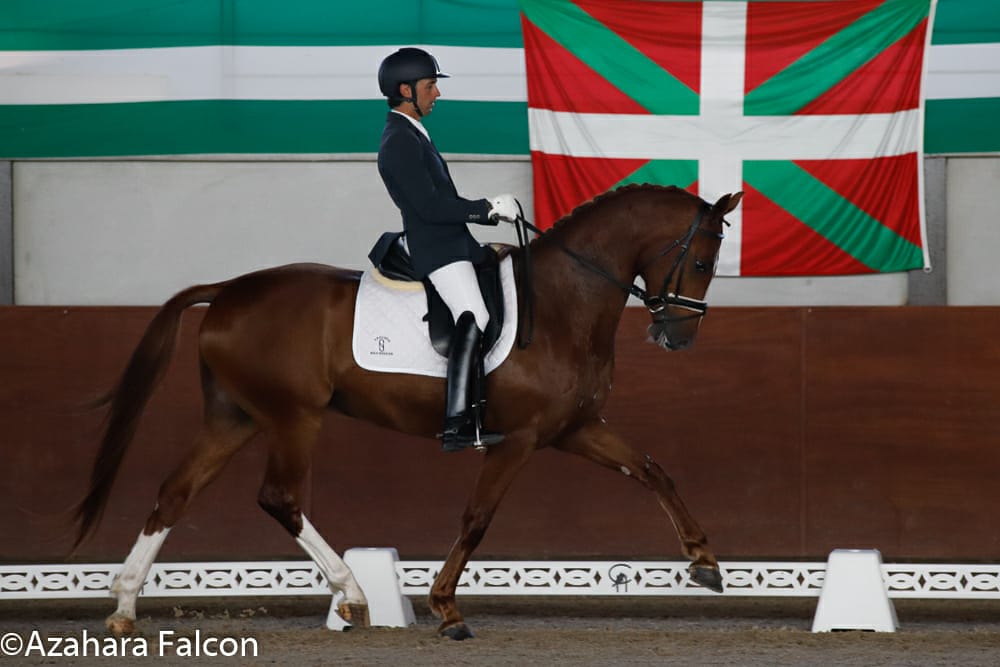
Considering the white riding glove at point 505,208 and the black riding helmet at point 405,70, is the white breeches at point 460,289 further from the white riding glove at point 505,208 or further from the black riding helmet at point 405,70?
the black riding helmet at point 405,70

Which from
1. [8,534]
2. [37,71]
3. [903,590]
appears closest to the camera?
[903,590]

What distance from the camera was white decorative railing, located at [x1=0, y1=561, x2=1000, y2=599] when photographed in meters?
5.98

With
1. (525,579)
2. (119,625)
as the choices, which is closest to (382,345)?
(525,579)

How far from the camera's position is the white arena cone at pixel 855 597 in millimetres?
5742

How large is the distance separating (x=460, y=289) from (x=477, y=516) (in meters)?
0.88

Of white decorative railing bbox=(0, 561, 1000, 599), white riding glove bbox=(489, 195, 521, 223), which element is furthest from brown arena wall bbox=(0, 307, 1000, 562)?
white riding glove bbox=(489, 195, 521, 223)

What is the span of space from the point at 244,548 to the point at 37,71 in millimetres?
2773

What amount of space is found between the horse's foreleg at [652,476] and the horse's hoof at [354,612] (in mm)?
1026

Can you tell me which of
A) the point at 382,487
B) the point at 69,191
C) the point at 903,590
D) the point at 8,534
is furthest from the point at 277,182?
the point at 903,590

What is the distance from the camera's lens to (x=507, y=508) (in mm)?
6977

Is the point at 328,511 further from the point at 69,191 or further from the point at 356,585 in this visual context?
the point at 69,191

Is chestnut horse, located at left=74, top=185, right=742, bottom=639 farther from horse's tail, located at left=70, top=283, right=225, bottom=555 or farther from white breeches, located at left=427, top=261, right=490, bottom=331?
white breeches, located at left=427, top=261, right=490, bottom=331

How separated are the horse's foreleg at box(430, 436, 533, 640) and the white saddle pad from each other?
412 millimetres

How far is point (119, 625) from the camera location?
561 cm
